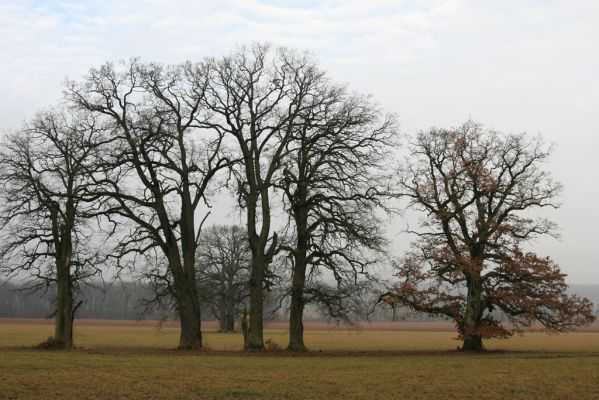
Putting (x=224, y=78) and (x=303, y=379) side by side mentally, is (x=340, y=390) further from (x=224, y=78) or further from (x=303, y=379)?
(x=224, y=78)

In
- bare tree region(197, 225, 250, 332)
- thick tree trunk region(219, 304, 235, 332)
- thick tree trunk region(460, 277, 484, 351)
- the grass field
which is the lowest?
thick tree trunk region(219, 304, 235, 332)

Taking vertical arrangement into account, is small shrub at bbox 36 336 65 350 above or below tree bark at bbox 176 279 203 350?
below

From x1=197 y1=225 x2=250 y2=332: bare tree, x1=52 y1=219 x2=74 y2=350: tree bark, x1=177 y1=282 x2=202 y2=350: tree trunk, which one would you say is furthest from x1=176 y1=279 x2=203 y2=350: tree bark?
x1=197 y1=225 x2=250 y2=332: bare tree

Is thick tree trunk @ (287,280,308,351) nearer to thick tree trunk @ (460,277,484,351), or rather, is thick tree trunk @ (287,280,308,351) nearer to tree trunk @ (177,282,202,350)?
tree trunk @ (177,282,202,350)

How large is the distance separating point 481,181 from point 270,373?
1884 cm

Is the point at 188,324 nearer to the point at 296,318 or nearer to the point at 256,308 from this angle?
the point at 256,308

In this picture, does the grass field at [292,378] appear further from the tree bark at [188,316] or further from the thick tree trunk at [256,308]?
the tree bark at [188,316]

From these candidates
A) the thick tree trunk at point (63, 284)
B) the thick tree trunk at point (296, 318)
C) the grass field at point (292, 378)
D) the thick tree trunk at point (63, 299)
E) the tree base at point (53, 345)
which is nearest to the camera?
the grass field at point (292, 378)

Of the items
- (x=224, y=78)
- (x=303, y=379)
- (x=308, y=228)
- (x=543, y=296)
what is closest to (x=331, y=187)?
(x=308, y=228)

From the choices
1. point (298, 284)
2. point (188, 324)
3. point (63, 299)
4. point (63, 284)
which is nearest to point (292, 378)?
point (298, 284)

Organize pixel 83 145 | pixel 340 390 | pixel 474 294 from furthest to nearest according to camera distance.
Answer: pixel 474 294 → pixel 83 145 → pixel 340 390

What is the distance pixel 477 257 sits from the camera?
112 feet

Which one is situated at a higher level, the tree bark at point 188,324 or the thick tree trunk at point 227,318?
the tree bark at point 188,324

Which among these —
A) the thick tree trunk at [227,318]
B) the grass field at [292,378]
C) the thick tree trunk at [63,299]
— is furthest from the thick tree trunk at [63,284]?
the thick tree trunk at [227,318]
